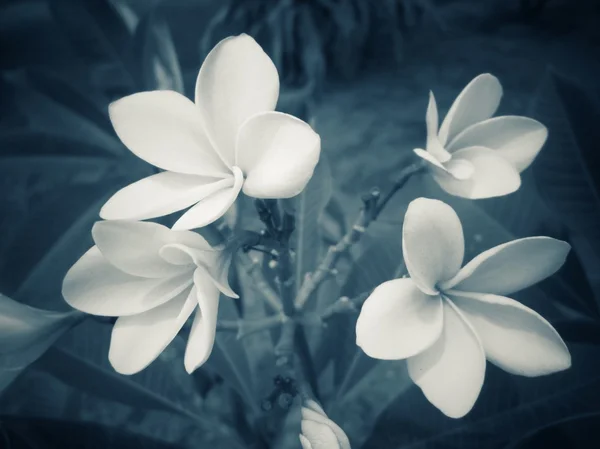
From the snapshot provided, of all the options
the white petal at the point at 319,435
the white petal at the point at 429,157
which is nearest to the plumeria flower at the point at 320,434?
the white petal at the point at 319,435

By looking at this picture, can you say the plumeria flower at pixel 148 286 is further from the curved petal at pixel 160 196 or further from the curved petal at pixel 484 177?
the curved petal at pixel 484 177

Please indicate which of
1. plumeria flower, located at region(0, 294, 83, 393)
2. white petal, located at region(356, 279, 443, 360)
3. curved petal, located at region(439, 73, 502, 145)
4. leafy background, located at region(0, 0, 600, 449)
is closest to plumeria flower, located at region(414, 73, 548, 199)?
curved petal, located at region(439, 73, 502, 145)

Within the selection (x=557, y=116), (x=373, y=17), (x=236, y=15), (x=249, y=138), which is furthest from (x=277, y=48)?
(x=249, y=138)

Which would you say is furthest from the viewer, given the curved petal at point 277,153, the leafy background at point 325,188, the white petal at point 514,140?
the leafy background at point 325,188

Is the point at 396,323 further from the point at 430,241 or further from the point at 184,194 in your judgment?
the point at 184,194

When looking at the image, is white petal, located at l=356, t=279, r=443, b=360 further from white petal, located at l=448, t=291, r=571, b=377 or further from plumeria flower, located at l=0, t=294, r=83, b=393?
plumeria flower, located at l=0, t=294, r=83, b=393

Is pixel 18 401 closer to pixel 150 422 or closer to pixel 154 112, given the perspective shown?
pixel 150 422
